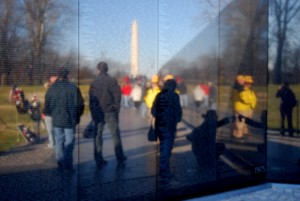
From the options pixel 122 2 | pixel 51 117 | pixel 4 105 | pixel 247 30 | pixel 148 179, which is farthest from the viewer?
pixel 247 30

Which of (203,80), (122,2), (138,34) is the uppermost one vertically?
(122,2)

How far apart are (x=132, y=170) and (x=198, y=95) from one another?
4.85ft

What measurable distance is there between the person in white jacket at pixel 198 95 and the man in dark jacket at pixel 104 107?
1.27 metres

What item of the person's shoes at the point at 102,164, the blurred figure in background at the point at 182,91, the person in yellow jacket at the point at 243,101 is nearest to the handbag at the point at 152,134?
the blurred figure in background at the point at 182,91

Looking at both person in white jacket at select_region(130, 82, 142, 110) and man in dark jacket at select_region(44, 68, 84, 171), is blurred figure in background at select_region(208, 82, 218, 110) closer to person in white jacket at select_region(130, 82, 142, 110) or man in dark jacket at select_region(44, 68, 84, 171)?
person in white jacket at select_region(130, 82, 142, 110)

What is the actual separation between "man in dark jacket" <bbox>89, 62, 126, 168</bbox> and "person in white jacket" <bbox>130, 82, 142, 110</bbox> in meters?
0.22

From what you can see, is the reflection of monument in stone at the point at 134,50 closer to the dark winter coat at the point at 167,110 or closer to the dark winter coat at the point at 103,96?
the dark winter coat at the point at 103,96

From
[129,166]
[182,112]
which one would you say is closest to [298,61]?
[182,112]

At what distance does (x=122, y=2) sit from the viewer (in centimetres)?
479

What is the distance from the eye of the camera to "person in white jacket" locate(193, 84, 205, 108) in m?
5.54

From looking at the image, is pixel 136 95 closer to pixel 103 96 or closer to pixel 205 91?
pixel 103 96

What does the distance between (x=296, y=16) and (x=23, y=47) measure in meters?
4.42

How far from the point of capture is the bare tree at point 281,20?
20.6 feet

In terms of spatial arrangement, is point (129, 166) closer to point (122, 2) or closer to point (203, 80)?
point (203, 80)
